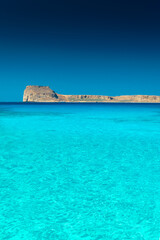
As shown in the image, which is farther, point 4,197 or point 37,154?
point 37,154

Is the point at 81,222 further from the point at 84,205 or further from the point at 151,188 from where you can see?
the point at 151,188

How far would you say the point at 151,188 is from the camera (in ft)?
29.5

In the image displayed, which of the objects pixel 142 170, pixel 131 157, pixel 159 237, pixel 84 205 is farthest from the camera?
pixel 131 157

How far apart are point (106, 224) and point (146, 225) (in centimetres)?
94

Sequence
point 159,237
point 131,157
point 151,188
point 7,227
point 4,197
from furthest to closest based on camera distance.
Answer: point 131,157, point 151,188, point 4,197, point 7,227, point 159,237

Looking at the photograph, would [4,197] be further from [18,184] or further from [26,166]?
[26,166]

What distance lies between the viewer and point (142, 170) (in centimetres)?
1134

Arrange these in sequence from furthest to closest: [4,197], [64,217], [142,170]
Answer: [142,170], [4,197], [64,217]

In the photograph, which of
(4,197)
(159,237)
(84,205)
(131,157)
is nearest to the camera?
(159,237)

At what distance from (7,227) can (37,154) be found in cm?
846

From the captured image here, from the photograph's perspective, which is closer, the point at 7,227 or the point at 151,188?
the point at 7,227

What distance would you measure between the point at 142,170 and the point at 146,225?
199 inches

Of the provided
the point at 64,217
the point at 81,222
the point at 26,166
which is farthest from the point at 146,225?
the point at 26,166

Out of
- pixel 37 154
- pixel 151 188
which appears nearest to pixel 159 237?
pixel 151 188
